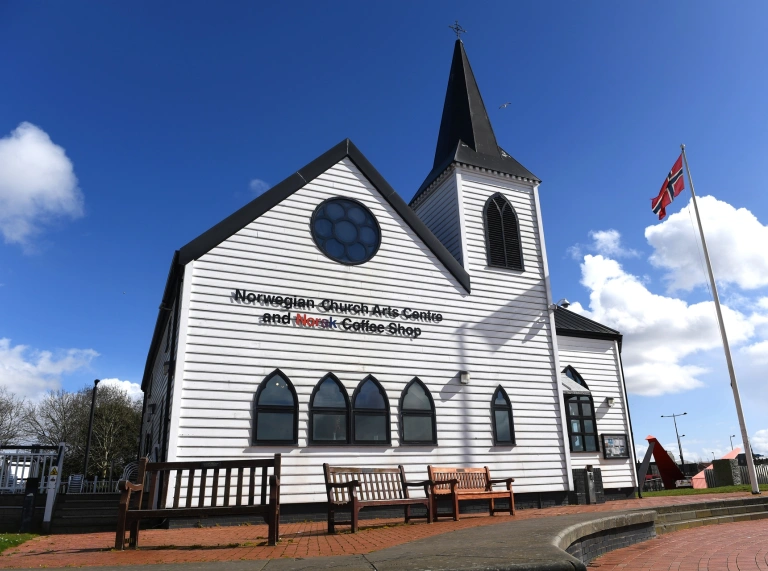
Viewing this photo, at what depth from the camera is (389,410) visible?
12414 millimetres

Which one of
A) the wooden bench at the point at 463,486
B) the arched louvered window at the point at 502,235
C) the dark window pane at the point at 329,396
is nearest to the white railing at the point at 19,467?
the dark window pane at the point at 329,396

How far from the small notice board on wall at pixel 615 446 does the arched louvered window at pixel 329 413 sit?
9.39 metres

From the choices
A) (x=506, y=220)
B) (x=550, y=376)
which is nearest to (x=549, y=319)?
(x=550, y=376)

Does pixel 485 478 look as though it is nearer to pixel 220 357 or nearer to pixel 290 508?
pixel 290 508

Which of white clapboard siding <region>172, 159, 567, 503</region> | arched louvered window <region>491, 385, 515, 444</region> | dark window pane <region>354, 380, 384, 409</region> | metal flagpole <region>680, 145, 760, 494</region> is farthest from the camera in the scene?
metal flagpole <region>680, 145, 760, 494</region>

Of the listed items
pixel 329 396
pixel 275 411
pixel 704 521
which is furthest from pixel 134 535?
pixel 704 521

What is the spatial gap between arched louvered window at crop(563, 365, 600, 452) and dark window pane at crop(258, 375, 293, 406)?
872 centimetres

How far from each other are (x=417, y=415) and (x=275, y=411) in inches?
123

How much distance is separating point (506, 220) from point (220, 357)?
8756 mm

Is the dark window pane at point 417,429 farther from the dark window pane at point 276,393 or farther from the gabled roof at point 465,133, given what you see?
the gabled roof at point 465,133

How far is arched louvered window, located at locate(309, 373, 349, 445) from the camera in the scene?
11.6m

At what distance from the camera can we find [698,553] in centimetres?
709

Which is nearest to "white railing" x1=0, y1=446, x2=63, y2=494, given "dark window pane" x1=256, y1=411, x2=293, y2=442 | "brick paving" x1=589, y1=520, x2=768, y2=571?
"dark window pane" x1=256, y1=411, x2=293, y2=442

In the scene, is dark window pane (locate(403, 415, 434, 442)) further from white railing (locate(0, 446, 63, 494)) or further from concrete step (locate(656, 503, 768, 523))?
white railing (locate(0, 446, 63, 494))
